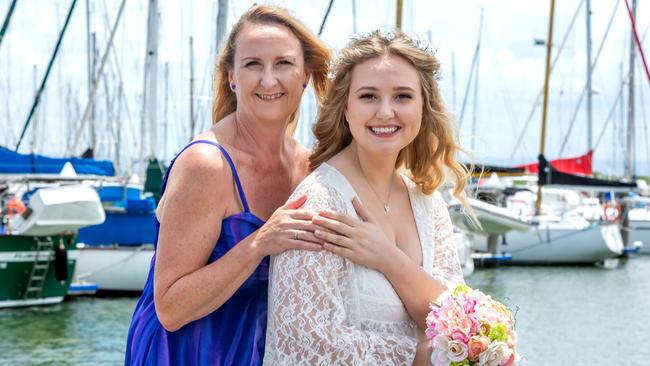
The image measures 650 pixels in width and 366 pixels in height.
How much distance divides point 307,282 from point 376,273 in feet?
0.93

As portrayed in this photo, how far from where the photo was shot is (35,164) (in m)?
20.2

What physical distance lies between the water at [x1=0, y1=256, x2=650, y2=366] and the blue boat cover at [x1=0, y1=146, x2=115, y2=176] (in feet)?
9.54

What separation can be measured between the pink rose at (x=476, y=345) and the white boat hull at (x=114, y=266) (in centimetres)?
1955

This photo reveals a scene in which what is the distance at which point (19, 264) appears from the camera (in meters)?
19.9

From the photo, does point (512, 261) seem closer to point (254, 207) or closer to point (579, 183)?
point (579, 183)

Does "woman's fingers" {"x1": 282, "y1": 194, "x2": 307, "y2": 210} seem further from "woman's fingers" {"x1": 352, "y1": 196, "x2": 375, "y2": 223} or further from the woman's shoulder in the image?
"woman's fingers" {"x1": 352, "y1": 196, "x2": 375, "y2": 223}

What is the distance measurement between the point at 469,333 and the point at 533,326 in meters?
18.4

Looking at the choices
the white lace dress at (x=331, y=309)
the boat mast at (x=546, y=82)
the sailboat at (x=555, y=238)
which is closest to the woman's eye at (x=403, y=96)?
the white lace dress at (x=331, y=309)

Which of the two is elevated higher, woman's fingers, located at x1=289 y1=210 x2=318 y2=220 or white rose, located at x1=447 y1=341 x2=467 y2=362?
A: woman's fingers, located at x1=289 y1=210 x2=318 y2=220

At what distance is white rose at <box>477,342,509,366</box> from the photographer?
10.5ft

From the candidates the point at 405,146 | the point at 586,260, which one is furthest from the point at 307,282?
the point at 586,260

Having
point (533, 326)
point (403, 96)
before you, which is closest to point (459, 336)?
point (403, 96)

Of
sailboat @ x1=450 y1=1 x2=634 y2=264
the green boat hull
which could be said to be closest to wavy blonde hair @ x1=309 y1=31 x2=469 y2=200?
the green boat hull

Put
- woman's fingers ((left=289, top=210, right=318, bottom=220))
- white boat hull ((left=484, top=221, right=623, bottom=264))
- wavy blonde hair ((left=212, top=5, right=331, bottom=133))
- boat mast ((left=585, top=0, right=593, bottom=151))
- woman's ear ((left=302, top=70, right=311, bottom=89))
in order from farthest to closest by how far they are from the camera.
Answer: boat mast ((left=585, top=0, right=593, bottom=151)), white boat hull ((left=484, top=221, right=623, bottom=264)), woman's ear ((left=302, top=70, right=311, bottom=89)), wavy blonde hair ((left=212, top=5, right=331, bottom=133)), woman's fingers ((left=289, top=210, right=318, bottom=220))
